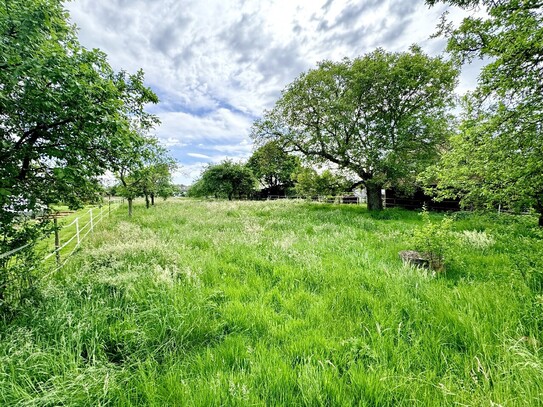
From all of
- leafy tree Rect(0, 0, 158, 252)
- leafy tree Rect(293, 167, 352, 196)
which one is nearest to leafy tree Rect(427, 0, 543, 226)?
leafy tree Rect(0, 0, 158, 252)

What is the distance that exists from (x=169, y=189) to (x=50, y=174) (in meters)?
19.4

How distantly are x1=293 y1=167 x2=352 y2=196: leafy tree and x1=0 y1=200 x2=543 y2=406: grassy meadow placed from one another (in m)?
13.9

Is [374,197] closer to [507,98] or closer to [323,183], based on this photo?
[323,183]

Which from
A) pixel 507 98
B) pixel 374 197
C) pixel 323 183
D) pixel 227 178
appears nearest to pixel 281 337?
pixel 507 98

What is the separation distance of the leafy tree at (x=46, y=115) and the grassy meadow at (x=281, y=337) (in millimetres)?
1699

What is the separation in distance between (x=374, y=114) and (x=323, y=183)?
6.63m

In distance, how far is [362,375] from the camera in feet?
6.95

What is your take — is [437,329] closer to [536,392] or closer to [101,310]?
[536,392]

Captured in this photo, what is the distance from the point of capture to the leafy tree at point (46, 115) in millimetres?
2641

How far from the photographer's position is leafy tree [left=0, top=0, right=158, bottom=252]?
2.64 m

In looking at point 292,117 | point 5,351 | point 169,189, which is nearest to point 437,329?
point 5,351

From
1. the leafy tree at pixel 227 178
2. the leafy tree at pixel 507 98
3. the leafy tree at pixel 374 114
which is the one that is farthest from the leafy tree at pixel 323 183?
the leafy tree at pixel 227 178

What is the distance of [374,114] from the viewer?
51.7ft

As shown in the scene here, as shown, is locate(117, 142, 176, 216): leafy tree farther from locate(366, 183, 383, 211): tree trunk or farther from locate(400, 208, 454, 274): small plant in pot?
locate(366, 183, 383, 211): tree trunk
